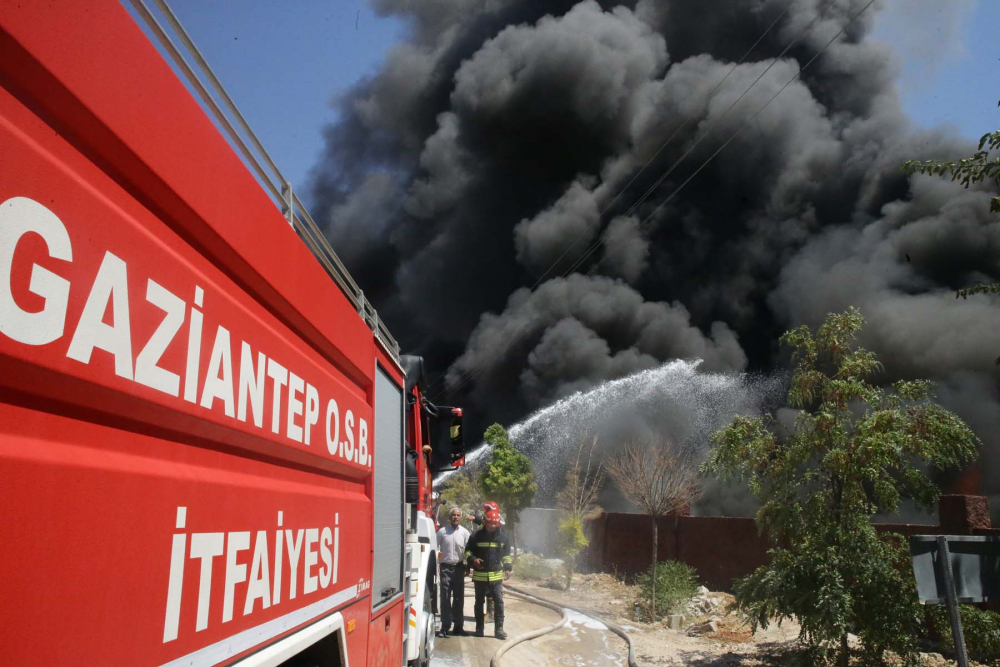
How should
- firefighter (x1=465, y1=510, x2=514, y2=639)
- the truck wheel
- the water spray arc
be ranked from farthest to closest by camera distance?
the water spray arc < firefighter (x1=465, y1=510, x2=514, y2=639) < the truck wheel

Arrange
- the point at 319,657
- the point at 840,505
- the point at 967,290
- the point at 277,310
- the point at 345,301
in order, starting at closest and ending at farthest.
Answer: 1. the point at 277,310
2. the point at 319,657
3. the point at 345,301
4. the point at 967,290
5. the point at 840,505

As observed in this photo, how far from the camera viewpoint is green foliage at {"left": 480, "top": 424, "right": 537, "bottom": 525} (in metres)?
18.5

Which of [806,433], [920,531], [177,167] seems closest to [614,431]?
[920,531]

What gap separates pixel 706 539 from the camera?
40.3 feet

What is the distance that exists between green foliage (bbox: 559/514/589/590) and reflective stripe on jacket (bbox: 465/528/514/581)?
6860 mm

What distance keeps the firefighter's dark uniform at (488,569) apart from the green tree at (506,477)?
32.7ft

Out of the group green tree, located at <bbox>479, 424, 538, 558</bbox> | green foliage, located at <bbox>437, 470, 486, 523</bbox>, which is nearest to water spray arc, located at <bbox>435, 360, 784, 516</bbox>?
green foliage, located at <bbox>437, 470, 486, 523</bbox>

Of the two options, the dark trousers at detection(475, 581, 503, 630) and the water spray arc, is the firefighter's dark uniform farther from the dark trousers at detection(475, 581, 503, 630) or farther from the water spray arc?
the water spray arc

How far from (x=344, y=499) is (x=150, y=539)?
146 centimetres

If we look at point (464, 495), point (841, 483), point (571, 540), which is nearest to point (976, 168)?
point (841, 483)

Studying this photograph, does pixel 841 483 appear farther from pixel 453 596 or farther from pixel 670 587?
pixel 670 587

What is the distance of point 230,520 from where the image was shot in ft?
5.55

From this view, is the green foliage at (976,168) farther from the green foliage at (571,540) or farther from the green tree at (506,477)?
the green tree at (506,477)

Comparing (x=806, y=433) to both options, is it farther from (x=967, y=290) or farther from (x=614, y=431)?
(x=614, y=431)
